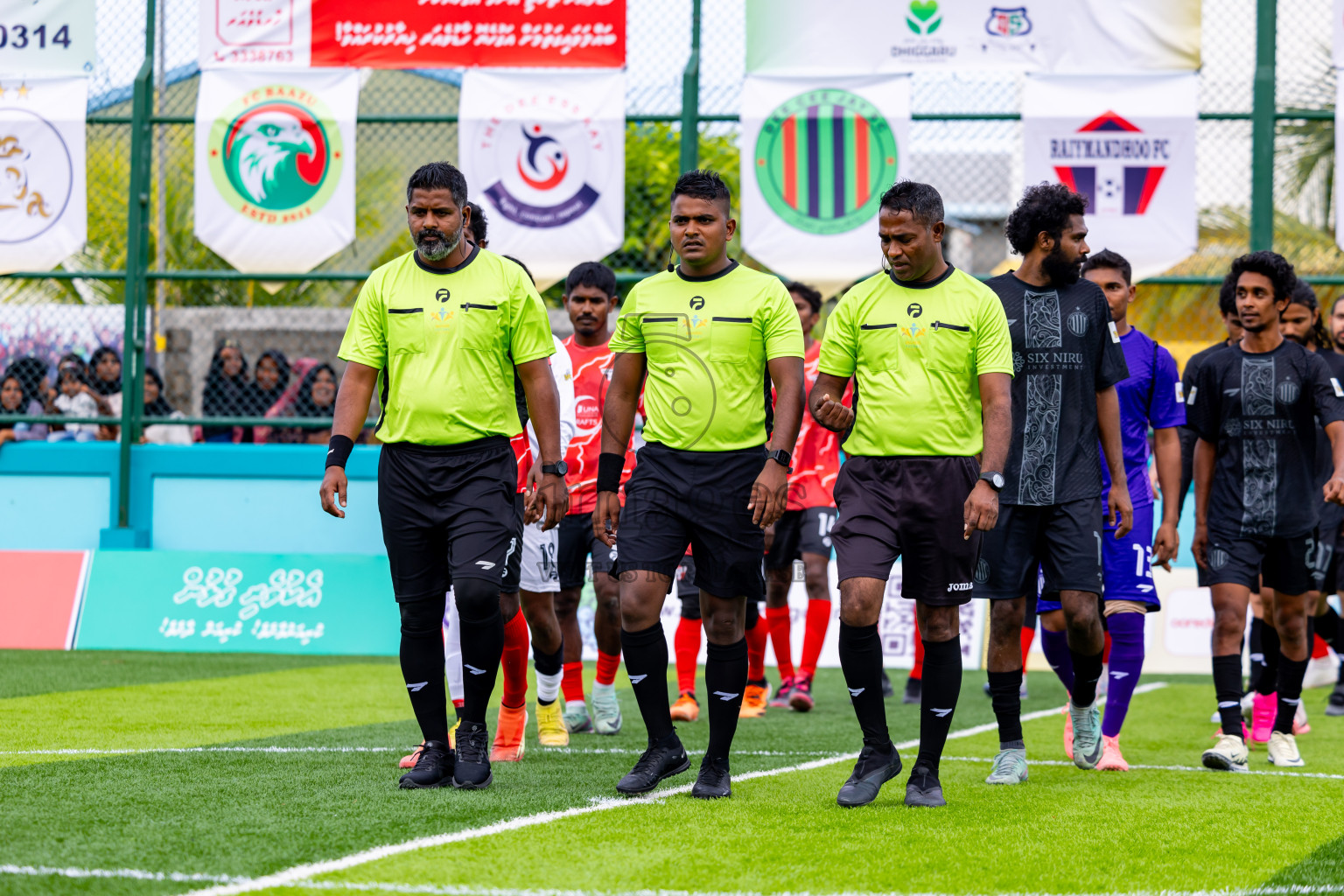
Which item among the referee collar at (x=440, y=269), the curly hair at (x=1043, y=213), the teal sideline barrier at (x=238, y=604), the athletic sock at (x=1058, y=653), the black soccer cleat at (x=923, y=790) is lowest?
the teal sideline barrier at (x=238, y=604)

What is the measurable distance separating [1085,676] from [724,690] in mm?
1763

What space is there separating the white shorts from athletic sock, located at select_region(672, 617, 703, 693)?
1.39 metres

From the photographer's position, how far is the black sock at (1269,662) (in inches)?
307

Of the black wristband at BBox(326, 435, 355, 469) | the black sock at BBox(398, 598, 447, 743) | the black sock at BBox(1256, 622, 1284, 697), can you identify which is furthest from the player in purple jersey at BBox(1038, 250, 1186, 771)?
the black wristband at BBox(326, 435, 355, 469)

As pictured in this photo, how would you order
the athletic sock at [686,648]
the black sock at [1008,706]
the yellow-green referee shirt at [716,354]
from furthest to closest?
the athletic sock at [686,648] < the black sock at [1008,706] < the yellow-green referee shirt at [716,354]

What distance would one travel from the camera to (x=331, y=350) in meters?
16.0

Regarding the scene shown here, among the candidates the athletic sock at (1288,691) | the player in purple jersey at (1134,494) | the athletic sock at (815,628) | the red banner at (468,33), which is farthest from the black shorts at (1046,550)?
the red banner at (468,33)

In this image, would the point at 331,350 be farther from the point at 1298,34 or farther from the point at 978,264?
the point at 978,264

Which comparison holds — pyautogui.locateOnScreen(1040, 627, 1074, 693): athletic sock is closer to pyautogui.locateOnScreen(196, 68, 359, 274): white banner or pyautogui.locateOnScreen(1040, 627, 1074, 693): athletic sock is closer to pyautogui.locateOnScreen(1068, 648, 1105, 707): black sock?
pyautogui.locateOnScreen(1068, 648, 1105, 707): black sock

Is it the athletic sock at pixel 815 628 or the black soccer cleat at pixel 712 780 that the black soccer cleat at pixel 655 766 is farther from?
the athletic sock at pixel 815 628

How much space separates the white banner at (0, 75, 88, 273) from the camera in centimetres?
1337

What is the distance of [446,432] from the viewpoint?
557 centimetres

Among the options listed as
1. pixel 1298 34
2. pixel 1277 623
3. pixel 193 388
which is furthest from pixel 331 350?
pixel 1277 623

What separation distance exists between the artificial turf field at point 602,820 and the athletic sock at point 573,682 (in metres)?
0.32
